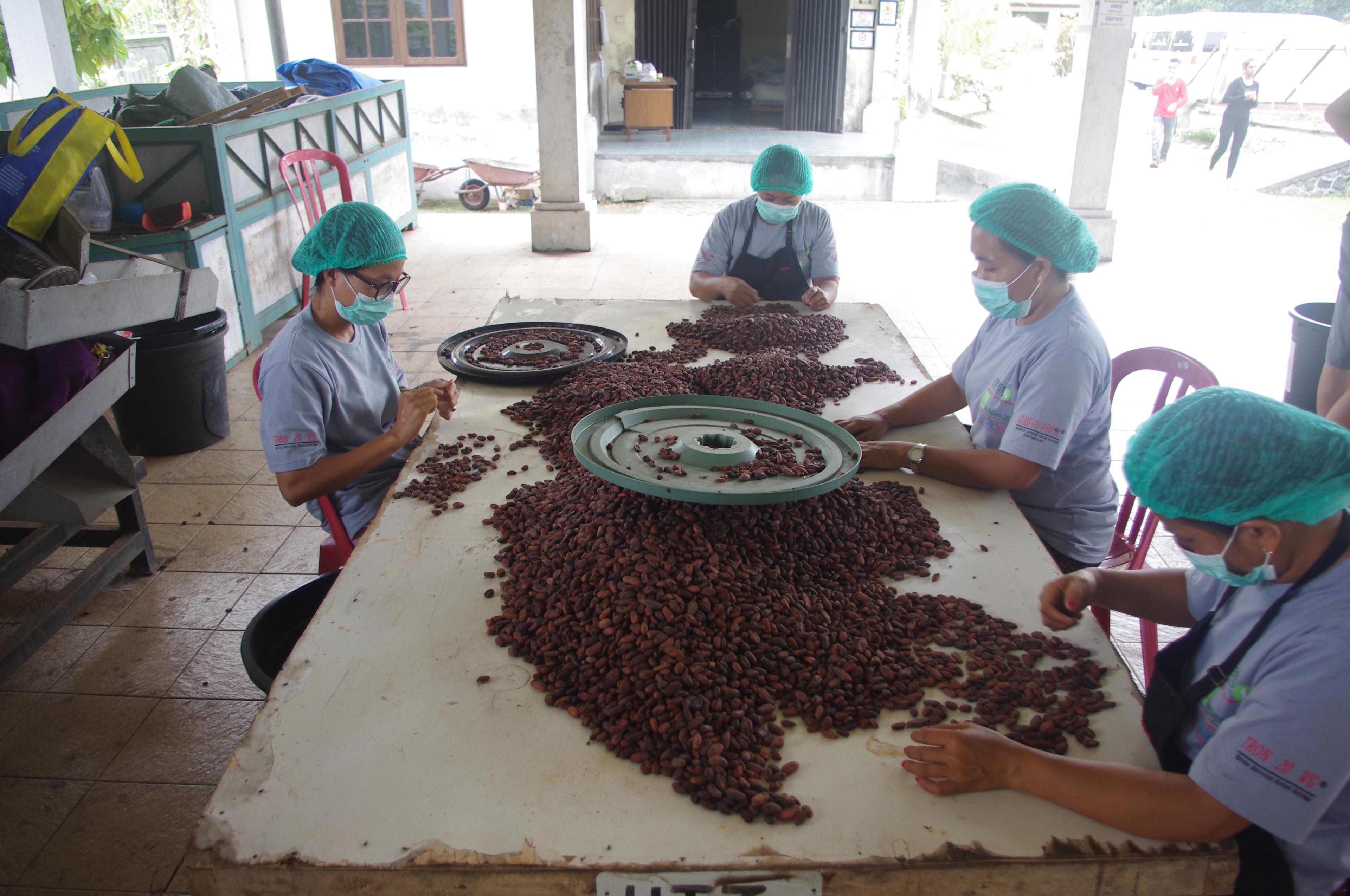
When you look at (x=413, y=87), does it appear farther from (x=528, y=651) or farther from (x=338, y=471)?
(x=528, y=651)

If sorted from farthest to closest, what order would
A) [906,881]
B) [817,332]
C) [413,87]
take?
[413,87]
[817,332]
[906,881]

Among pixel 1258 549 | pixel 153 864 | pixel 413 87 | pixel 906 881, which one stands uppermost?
pixel 413 87

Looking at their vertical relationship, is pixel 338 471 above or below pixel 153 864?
above

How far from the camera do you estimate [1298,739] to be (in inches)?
44.9

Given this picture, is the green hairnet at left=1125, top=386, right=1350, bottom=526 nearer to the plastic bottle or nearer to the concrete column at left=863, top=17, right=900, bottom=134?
the plastic bottle

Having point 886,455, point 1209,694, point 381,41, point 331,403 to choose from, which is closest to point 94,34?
point 381,41

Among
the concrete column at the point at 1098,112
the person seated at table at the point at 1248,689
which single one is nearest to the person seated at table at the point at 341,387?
Answer: the person seated at table at the point at 1248,689

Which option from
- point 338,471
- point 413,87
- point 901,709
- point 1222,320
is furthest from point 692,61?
point 901,709

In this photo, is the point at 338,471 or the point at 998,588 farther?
the point at 338,471

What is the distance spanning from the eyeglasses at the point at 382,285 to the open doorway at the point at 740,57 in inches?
549

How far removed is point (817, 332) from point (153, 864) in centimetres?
269

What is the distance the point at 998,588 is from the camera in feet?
5.81

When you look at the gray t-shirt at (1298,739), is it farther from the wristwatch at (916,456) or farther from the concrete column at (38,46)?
the concrete column at (38,46)

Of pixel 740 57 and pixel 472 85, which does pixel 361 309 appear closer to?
pixel 472 85
